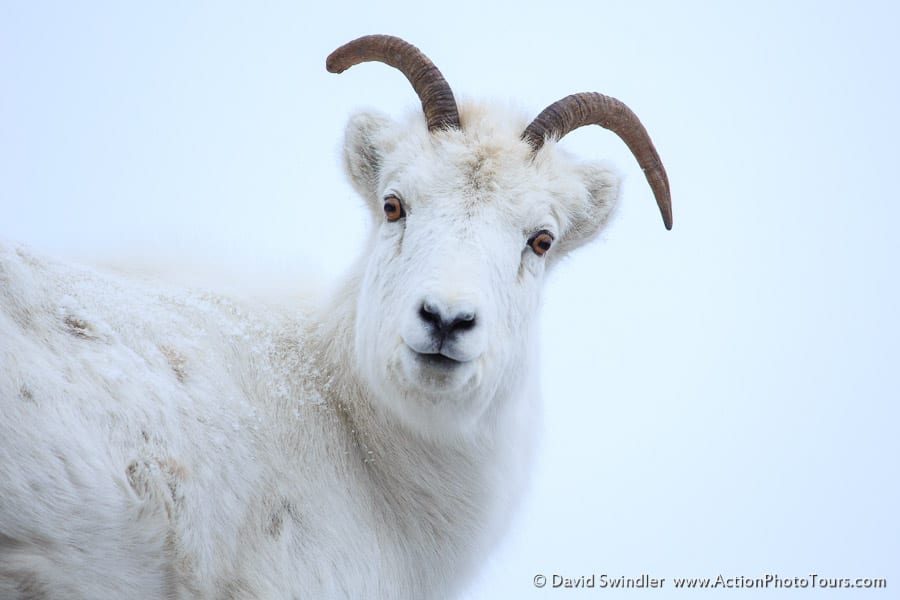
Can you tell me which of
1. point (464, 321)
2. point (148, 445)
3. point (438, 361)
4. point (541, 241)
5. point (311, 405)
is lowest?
point (311, 405)

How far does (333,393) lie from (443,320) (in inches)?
58.4

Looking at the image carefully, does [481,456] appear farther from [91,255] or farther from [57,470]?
[91,255]

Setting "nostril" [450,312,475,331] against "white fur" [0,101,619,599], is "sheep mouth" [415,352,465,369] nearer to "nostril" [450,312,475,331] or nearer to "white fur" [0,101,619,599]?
"white fur" [0,101,619,599]

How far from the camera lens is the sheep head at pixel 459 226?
489 centimetres

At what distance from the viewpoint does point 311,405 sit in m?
5.65

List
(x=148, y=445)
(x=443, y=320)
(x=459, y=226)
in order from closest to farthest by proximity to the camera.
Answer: (x=148, y=445), (x=443, y=320), (x=459, y=226)

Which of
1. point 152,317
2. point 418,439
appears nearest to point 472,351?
point 418,439

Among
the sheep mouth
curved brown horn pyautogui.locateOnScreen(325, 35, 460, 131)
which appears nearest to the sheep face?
the sheep mouth

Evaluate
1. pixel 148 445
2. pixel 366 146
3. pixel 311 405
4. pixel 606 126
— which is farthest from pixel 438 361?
pixel 606 126

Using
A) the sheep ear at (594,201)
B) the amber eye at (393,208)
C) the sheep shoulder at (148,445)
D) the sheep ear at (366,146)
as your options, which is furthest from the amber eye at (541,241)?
the sheep shoulder at (148,445)

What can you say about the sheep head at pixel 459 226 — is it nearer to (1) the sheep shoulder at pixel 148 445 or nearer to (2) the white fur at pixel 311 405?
(2) the white fur at pixel 311 405

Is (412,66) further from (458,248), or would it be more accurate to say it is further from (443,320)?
(443,320)

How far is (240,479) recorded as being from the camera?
4934 mm

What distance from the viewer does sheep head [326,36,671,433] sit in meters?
4.89
